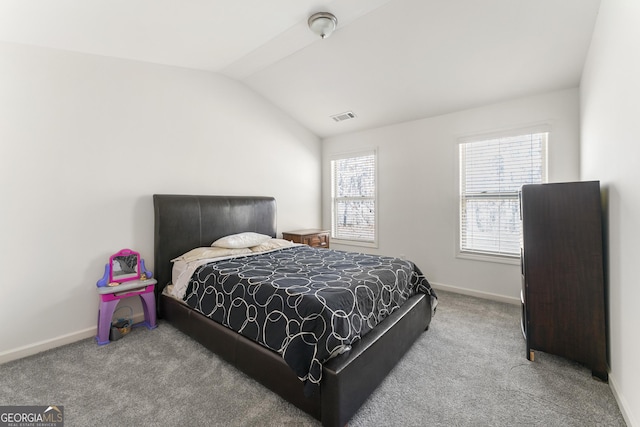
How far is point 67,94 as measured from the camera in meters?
2.33

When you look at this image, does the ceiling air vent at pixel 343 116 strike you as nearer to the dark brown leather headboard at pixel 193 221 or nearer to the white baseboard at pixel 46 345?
the dark brown leather headboard at pixel 193 221

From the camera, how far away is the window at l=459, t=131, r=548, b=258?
3096mm

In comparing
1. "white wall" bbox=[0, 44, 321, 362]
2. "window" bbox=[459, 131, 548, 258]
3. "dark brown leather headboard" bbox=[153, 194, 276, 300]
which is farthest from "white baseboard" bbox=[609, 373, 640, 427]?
"white wall" bbox=[0, 44, 321, 362]

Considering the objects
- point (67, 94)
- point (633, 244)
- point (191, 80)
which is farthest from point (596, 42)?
point (67, 94)

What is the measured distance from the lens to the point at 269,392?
1732 millimetres

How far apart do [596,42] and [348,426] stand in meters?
3.27

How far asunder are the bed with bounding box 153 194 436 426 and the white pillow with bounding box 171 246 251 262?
0.17 m

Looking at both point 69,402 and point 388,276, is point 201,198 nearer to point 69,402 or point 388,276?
point 69,402

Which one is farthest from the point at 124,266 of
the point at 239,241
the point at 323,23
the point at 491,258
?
the point at 491,258

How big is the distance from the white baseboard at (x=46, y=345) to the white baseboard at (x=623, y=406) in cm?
393

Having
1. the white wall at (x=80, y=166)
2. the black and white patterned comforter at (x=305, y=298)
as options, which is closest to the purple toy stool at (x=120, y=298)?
the white wall at (x=80, y=166)

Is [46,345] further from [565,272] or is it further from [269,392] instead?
[565,272]

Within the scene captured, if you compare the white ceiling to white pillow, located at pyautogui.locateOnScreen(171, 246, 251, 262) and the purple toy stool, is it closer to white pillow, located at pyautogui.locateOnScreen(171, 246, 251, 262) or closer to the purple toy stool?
white pillow, located at pyautogui.locateOnScreen(171, 246, 251, 262)

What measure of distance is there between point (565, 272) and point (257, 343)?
229 cm
